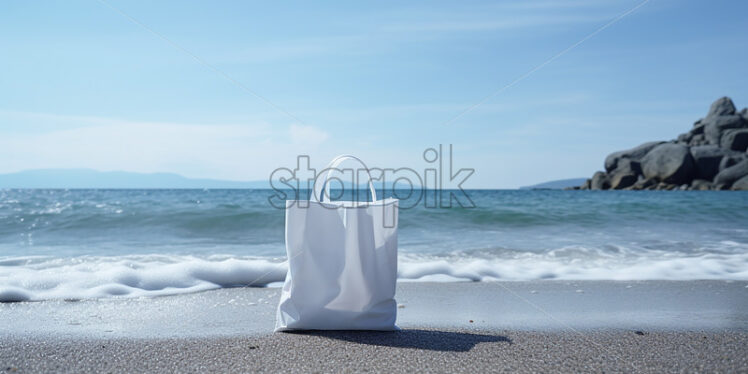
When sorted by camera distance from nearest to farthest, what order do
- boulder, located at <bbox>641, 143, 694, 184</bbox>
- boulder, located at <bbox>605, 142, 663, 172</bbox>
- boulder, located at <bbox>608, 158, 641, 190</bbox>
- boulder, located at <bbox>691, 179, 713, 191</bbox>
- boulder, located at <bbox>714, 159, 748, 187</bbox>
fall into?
1. boulder, located at <bbox>691, 179, 713, 191</bbox>
2. boulder, located at <bbox>714, 159, 748, 187</bbox>
3. boulder, located at <bbox>641, 143, 694, 184</bbox>
4. boulder, located at <bbox>608, 158, 641, 190</bbox>
5. boulder, located at <bbox>605, 142, 663, 172</bbox>

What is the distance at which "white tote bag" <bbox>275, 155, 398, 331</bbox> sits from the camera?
2658mm

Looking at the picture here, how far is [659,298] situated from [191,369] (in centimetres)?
340

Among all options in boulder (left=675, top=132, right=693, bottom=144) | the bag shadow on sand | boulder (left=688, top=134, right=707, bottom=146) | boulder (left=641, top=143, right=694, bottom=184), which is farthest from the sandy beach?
boulder (left=675, top=132, right=693, bottom=144)

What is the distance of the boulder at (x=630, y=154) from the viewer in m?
34.9

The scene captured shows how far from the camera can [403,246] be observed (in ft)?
23.3

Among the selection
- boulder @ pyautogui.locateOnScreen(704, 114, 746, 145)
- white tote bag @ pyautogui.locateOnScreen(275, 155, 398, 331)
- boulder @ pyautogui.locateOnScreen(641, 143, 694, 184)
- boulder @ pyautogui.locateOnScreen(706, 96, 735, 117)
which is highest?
boulder @ pyautogui.locateOnScreen(706, 96, 735, 117)

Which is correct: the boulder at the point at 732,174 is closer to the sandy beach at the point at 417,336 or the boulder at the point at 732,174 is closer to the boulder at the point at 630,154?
the boulder at the point at 630,154

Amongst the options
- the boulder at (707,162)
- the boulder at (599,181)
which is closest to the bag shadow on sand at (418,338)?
the boulder at (707,162)

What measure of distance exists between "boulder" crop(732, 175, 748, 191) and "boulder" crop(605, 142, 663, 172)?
578 centimetres

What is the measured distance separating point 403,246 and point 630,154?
3327cm

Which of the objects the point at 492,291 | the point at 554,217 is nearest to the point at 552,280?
the point at 492,291

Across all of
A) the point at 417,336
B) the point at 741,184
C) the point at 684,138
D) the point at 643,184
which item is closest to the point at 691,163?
the point at 741,184

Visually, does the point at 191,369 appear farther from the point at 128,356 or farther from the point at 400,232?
the point at 400,232

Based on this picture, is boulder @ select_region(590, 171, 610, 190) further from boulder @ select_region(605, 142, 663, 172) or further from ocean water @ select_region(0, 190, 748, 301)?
ocean water @ select_region(0, 190, 748, 301)
